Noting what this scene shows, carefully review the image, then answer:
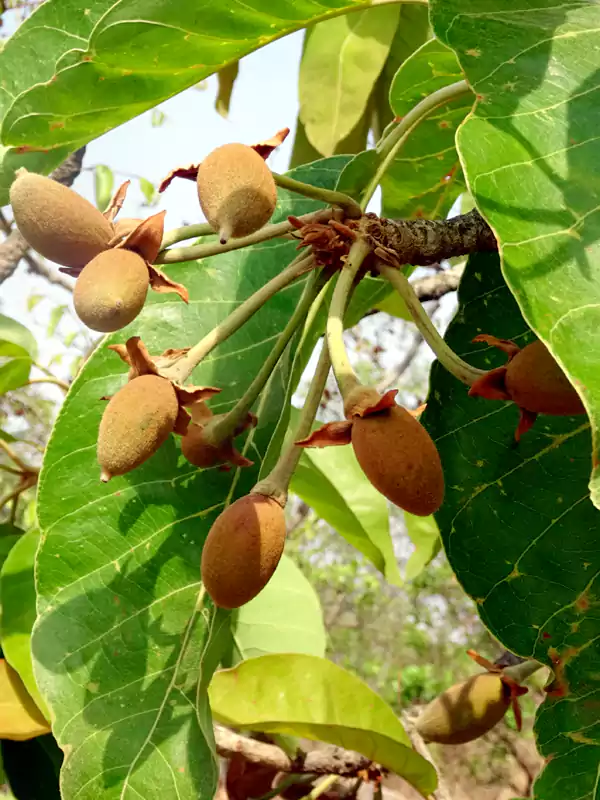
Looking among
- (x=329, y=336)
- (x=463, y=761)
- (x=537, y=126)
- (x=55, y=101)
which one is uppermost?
(x=55, y=101)

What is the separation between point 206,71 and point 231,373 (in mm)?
326

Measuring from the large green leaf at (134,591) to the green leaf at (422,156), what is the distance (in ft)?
0.82

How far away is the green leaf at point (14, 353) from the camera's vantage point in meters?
1.32

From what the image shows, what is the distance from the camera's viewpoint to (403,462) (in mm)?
493

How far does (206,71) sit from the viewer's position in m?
0.79

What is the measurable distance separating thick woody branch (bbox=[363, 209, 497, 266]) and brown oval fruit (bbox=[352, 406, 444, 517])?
252 millimetres

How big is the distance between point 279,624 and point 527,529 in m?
0.76

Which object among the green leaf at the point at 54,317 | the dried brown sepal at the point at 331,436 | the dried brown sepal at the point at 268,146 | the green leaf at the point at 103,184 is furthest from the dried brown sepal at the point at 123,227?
the green leaf at the point at 54,317

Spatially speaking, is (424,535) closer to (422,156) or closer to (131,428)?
(422,156)

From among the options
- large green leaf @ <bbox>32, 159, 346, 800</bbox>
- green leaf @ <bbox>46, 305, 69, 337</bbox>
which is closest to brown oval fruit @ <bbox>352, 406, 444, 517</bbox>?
large green leaf @ <bbox>32, 159, 346, 800</bbox>

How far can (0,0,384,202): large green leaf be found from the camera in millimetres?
684

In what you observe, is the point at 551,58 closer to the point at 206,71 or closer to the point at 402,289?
the point at 402,289

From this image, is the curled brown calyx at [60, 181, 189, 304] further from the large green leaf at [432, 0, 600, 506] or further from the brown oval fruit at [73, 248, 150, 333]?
the large green leaf at [432, 0, 600, 506]

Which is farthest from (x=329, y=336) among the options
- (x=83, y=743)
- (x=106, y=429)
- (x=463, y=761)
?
(x=463, y=761)
